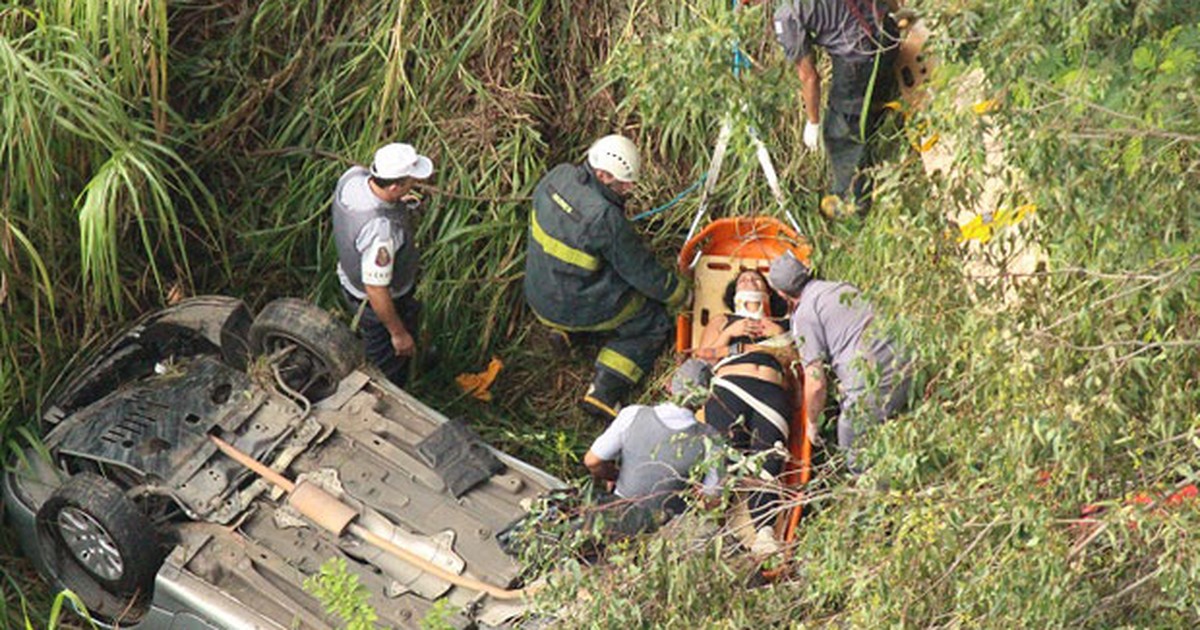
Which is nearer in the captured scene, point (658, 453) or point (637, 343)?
point (658, 453)

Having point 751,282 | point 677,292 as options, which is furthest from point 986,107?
point 677,292

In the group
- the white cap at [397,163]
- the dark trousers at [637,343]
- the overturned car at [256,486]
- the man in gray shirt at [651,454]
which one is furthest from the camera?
the dark trousers at [637,343]

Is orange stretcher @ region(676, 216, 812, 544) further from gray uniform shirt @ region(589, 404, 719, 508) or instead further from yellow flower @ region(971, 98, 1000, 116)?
yellow flower @ region(971, 98, 1000, 116)

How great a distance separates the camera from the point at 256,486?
788 cm

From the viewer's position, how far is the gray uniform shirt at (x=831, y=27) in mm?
7891

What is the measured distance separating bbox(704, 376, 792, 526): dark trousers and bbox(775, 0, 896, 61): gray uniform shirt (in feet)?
4.93

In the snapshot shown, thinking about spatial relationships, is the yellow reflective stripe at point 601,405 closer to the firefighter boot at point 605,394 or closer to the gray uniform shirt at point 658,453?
the firefighter boot at point 605,394

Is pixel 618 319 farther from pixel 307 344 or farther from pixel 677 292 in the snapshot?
pixel 307 344

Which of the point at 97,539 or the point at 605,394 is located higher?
the point at 97,539

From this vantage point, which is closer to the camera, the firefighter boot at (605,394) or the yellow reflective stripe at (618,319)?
the yellow reflective stripe at (618,319)

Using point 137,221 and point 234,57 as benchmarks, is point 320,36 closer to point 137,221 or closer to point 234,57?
point 234,57

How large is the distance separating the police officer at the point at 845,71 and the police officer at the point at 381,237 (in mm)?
1884

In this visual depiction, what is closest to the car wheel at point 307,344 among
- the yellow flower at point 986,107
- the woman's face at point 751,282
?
the woman's face at point 751,282

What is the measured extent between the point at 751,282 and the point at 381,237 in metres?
1.81
